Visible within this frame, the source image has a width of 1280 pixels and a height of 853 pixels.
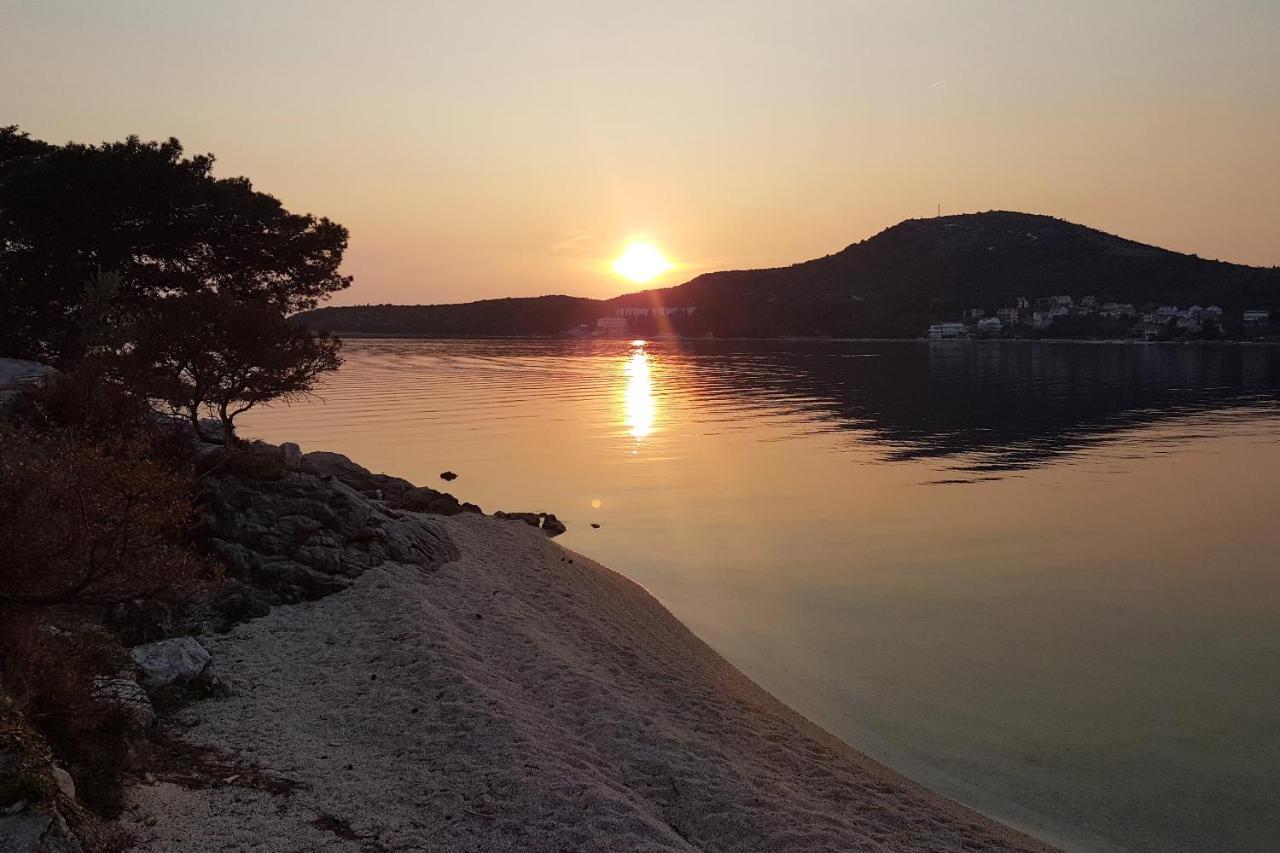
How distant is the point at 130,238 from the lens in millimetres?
31688

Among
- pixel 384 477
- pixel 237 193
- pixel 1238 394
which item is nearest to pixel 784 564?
pixel 384 477

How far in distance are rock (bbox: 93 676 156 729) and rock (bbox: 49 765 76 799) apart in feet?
6.61

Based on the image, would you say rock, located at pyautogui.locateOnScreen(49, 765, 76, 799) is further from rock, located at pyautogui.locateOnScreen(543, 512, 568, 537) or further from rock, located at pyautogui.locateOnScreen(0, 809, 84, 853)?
rock, located at pyautogui.locateOnScreen(543, 512, 568, 537)

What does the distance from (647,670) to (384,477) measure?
16.9 m

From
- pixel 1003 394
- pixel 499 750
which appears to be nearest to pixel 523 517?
pixel 499 750

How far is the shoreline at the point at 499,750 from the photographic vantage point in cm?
893

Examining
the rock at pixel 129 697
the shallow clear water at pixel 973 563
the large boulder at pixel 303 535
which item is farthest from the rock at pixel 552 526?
the rock at pixel 129 697

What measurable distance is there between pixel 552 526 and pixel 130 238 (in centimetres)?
2003

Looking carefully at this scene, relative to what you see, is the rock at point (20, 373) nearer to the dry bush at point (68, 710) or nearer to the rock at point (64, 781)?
the dry bush at point (68, 710)

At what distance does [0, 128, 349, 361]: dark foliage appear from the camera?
29953mm

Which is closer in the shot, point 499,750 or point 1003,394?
point 499,750

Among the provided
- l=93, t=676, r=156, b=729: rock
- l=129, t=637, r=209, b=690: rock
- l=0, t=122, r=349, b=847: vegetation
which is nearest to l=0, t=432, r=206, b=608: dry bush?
l=0, t=122, r=349, b=847: vegetation

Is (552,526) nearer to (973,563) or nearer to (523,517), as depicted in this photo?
(523,517)

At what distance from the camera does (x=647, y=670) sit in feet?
49.9
